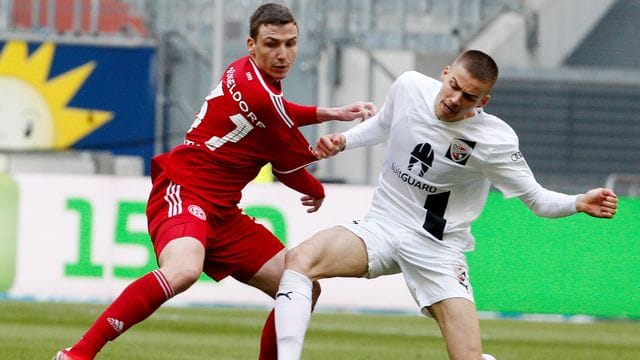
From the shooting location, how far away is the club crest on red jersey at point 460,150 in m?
7.08

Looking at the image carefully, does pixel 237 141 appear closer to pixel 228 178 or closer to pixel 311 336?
pixel 228 178

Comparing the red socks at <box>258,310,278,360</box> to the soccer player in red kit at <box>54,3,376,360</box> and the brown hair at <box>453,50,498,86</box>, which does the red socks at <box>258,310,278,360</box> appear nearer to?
the soccer player in red kit at <box>54,3,376,360</box>

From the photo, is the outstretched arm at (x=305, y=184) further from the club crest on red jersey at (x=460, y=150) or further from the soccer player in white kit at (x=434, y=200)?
the club crest on red jersey at (x=460, y=150)

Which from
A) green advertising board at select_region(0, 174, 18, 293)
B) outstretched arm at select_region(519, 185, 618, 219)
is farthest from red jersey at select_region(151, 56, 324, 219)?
green advertising board at select_region(0, 174, 18, 293)

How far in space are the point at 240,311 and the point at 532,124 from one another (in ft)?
27.2

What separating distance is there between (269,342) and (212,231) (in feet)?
2.11

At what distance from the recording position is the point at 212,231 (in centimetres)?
720

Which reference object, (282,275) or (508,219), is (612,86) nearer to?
(508,219)

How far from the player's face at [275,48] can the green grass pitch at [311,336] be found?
9.93 feet

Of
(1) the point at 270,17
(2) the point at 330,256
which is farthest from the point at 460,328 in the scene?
(1) the point at 270,17

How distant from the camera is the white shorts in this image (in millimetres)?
7121

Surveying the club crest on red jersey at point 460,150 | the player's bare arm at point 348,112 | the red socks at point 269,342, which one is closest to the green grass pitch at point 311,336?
the red socks at point 269,342

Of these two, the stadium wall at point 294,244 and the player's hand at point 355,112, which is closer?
the player's hand at point 355,112

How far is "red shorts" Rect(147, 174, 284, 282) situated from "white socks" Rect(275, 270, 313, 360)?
0.47 m
